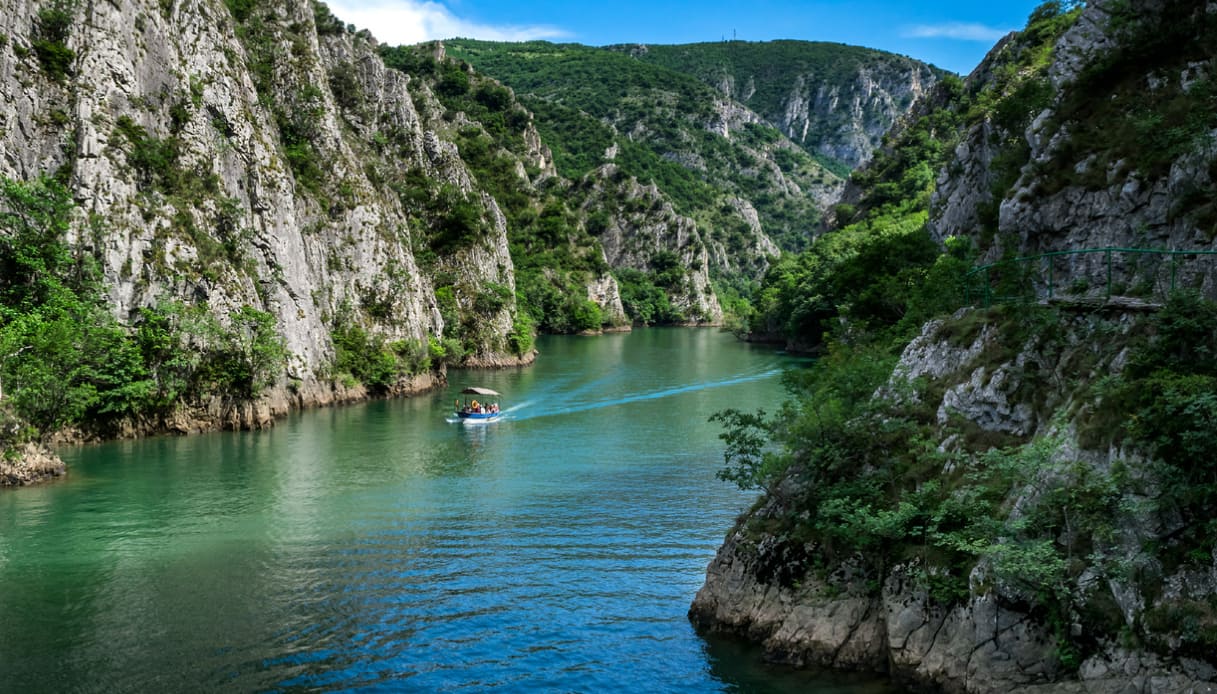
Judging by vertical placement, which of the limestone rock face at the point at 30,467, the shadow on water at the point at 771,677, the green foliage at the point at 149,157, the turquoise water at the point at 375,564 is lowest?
the shadow on water at the point at 771,677

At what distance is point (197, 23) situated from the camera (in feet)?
202

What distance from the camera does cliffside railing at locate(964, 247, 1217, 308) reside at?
20.4 m

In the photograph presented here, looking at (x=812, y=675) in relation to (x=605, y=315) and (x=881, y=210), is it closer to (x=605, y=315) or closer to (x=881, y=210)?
(x=881, y=210)

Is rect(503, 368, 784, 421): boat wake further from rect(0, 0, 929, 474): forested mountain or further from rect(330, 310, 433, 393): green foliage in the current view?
rect(0, 0, 929, 474): forested mountain

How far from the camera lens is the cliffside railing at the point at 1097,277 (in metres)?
20.4

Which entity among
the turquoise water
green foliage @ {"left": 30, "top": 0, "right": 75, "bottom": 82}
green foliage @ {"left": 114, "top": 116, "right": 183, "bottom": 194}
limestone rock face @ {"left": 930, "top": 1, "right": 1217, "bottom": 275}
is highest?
green foliage @ {"left": 30, "top": 0, "right": 75, "bottom": 82}

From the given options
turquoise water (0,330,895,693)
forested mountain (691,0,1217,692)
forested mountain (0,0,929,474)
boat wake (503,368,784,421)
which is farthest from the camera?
boat wake (503,368,784,421)

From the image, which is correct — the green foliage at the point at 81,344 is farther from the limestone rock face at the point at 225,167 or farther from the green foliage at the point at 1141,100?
the green foliage at the point at 1141,100

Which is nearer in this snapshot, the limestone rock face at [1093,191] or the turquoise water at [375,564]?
the turquoise water at [375,564]

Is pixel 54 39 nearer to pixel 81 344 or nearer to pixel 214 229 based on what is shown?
pixel 214 229

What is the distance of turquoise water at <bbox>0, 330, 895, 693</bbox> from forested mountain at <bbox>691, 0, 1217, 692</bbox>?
7.40 feet

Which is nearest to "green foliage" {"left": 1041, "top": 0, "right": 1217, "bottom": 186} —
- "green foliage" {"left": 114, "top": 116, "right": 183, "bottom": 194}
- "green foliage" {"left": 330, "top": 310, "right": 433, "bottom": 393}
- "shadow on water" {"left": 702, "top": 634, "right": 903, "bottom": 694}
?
"shadow on water" {"left": 702, "top": 634, "right": 903, "bottom": 694}

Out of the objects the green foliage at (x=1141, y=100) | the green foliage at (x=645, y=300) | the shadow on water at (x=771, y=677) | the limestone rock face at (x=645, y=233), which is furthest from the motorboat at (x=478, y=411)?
the limestone rock face at (x=645, y=233)

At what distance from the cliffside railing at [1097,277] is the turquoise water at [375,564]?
10695 mm
